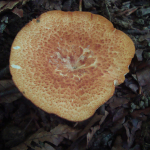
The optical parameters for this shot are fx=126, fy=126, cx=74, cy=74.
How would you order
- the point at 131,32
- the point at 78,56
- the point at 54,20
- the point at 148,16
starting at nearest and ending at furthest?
the point at 54,20, the point at 78,56, the point at 131,32, the point at 148,16

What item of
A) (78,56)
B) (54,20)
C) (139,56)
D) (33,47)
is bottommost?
(139,56)

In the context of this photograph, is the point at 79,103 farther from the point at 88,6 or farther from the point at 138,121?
the point at 88,6

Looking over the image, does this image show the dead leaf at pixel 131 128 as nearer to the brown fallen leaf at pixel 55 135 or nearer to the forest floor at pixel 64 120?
the forest floor at pixel 64 120

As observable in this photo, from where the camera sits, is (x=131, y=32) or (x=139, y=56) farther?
(x=131, y=32)

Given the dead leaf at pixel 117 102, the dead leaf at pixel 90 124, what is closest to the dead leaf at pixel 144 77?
the dead leaf at pixel 117 102

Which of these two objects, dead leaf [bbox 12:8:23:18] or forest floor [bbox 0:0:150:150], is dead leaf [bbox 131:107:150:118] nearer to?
forest floor [bbox 0:0:150:150]

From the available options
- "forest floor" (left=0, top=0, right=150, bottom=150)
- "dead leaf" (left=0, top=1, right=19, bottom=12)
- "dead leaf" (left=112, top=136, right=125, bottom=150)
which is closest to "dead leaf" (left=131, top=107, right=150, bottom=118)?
"forest floor" (left=0, top=0, right=150, bottom=150)

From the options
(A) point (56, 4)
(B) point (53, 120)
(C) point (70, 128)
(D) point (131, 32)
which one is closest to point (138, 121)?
(C) point (70, 128)
